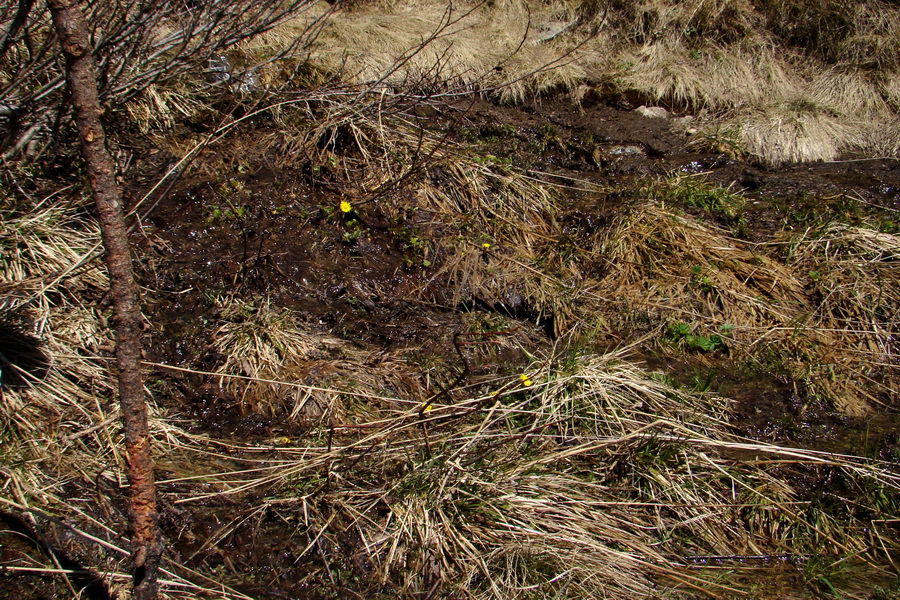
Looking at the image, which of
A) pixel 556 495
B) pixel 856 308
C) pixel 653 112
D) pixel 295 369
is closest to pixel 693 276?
pixel 856 308

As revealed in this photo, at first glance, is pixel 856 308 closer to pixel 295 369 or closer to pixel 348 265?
pixel 348 265

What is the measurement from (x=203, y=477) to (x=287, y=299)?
1.33 m

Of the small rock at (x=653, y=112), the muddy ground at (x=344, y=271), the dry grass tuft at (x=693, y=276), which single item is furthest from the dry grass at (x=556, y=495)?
the small rock at (x=653, y=112)

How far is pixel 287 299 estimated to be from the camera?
13.6 feet

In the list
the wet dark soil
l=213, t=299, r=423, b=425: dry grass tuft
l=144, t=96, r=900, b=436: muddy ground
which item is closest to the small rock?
l=144, t=96, r=900, b=436: muddy ground

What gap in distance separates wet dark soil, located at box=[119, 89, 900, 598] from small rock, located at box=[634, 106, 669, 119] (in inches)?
27.1

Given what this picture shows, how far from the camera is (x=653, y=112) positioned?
20.9ft

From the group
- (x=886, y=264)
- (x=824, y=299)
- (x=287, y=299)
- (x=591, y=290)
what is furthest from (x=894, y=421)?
(x=287, y=299)

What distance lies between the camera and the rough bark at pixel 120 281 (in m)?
1.87

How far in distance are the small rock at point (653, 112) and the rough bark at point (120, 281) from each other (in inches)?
208

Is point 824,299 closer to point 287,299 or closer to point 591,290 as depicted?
point 591,290

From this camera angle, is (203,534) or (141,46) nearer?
(203,534)

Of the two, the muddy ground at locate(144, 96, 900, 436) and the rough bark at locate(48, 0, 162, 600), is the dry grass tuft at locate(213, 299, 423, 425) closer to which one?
the muddy ground at locate(144, 96, 900, 436)

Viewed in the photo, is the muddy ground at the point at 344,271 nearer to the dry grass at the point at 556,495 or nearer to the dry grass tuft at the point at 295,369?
the dry grass tuft at the point at 295,369
